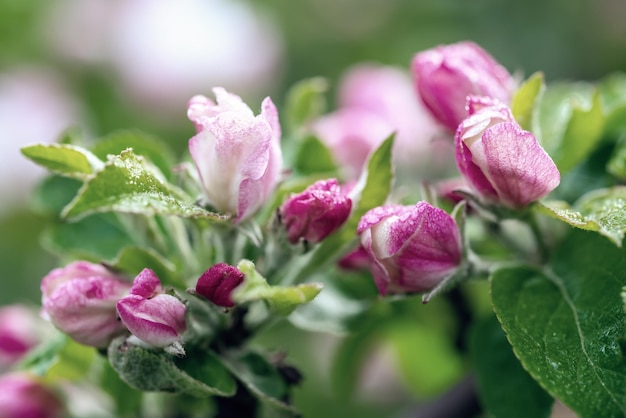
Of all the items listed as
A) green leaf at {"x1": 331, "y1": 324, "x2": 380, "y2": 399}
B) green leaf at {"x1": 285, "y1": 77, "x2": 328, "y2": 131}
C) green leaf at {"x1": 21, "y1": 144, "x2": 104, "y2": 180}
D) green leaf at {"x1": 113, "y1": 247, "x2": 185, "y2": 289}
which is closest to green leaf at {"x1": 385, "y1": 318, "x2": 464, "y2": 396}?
green leaf at {"x1": 331, "y1": 324, "x2": 380, "y2": 399}

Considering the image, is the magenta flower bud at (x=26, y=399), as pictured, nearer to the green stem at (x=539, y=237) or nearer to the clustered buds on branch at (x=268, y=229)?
the clustered buds on branch at (x=268, y=229)

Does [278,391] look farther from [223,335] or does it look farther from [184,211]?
[184,211]

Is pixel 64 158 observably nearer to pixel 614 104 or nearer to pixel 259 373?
pixel 259 373

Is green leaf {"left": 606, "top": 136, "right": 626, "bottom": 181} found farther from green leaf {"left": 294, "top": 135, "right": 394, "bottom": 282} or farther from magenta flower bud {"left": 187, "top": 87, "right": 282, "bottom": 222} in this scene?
magenta flower bud {"left": 187, "top": 87, "right": 282, "bottom": 222}

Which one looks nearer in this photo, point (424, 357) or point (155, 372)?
point (155, 372)

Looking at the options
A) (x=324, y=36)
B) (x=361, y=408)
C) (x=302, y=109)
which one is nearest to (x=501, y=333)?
(x=302, y=109)

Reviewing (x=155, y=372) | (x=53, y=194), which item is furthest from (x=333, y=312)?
(x=53, y=194)
